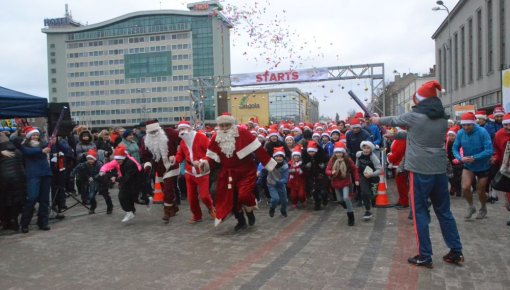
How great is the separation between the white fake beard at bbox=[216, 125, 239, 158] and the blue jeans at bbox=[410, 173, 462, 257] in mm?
3256

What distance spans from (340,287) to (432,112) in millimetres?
2304

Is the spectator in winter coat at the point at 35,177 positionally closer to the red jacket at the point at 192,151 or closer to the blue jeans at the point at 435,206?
the red jacket at the point at 192,151

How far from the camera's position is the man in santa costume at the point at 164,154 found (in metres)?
8.97

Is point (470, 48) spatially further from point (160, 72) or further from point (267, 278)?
point (160, 72)

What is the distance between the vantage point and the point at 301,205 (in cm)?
1029

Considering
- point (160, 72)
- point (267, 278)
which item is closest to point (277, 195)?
point (267, 278)

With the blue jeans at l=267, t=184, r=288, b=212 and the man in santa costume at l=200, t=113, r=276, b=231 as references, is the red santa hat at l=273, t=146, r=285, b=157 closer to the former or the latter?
the blue jeans at l=267, t=184, r=288, b=212

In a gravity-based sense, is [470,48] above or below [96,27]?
below

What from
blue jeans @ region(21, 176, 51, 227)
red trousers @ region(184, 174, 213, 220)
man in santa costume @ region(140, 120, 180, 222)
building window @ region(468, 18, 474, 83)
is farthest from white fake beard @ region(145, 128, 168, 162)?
building window @ region(468, 18, 474, 83)

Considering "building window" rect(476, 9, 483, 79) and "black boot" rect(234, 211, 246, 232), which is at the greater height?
"building window" rect(476, 9, 483, 79)

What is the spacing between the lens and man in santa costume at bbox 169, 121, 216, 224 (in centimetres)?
864

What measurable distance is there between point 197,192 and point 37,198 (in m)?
2.95

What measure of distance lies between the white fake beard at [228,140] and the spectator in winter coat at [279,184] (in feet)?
4.85

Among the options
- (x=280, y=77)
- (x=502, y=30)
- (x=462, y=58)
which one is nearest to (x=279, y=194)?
(x=280, y=77)
